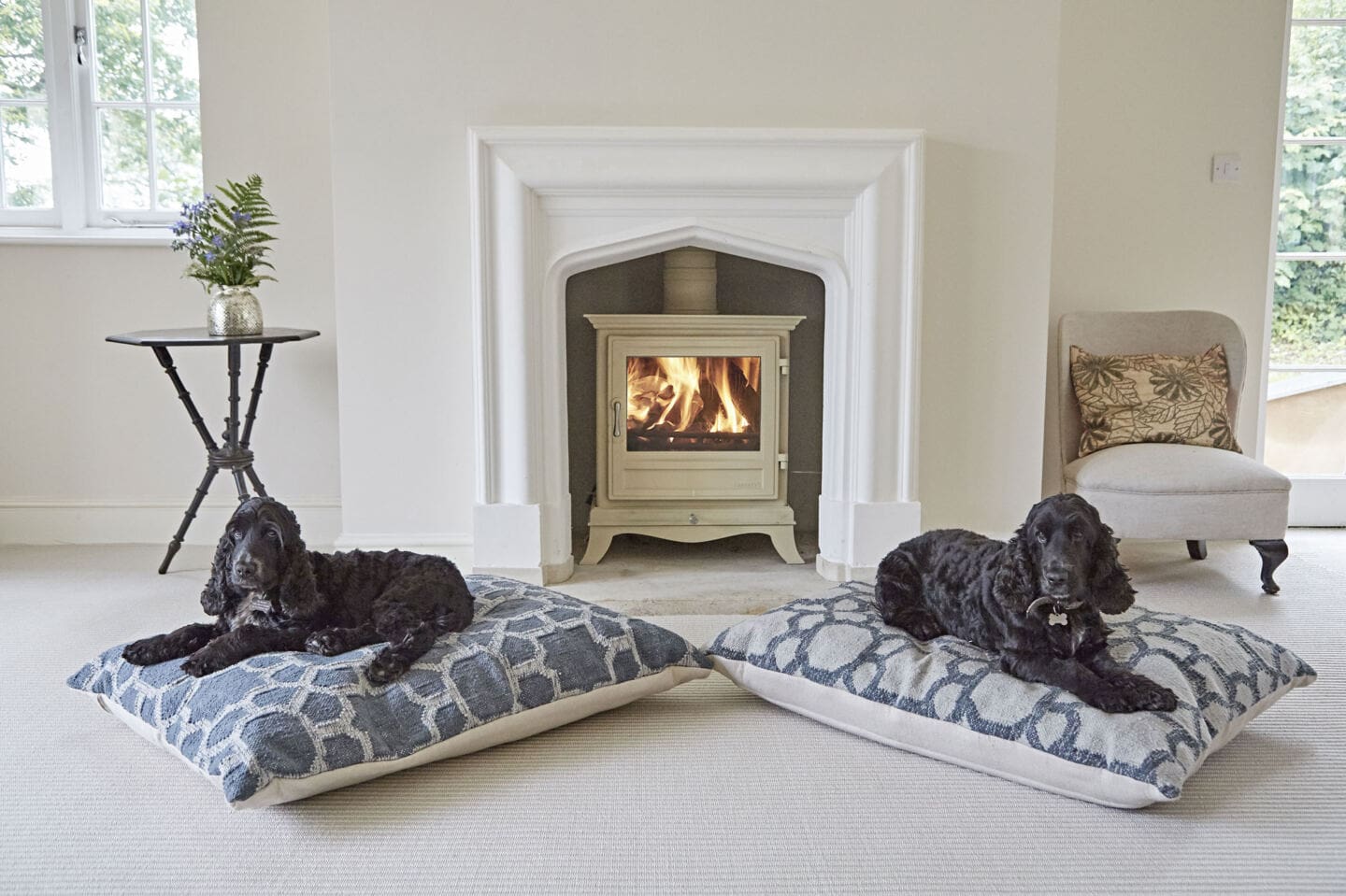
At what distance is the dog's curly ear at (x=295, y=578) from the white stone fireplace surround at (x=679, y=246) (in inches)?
52.2

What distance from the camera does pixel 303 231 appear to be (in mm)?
4074

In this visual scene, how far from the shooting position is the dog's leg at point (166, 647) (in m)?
2.35

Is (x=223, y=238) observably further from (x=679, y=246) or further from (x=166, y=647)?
(x=166, y=647)

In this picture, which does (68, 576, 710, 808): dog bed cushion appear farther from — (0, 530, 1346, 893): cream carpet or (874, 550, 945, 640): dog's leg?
(874, 550, 945, 640): dog's leg

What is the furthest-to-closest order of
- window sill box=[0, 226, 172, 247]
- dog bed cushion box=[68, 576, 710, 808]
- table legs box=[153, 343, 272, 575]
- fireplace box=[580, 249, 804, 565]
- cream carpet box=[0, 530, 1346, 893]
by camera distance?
window sill box=[0, 226, 172, 247]
fireplace box=[580, 249, 804, 565]
table legs box=[153, 343, 272, 575]
dog bed cushion box=[68, 576, 710, 808]
cream carpet box=[0, 530, 1346, 893]

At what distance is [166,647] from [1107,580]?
180cm

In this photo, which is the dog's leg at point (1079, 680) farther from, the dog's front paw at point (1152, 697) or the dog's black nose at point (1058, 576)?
the dog's black nose at point (1058, 576)

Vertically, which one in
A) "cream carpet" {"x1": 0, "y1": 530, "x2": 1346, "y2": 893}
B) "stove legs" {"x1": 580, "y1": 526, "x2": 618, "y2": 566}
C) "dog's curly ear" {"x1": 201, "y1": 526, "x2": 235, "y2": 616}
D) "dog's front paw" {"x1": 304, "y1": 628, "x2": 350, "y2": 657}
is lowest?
"cream carpet" {"x1": 0, "y1": 530, "x2": 1346, "y2": 893}

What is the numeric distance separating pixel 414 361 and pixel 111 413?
132 centimetres

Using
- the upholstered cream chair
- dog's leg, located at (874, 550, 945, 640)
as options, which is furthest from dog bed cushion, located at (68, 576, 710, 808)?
the upholstered cream chair

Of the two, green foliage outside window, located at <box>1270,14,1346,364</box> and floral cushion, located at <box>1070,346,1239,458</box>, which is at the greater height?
green foliage outside window, located at <box>1270,14,1346,364</box>

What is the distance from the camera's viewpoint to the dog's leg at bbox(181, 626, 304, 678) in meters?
2.25

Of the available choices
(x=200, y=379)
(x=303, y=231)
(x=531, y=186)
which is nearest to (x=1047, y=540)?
(x=531, y=186)

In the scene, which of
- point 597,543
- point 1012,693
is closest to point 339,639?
point 1012,693
